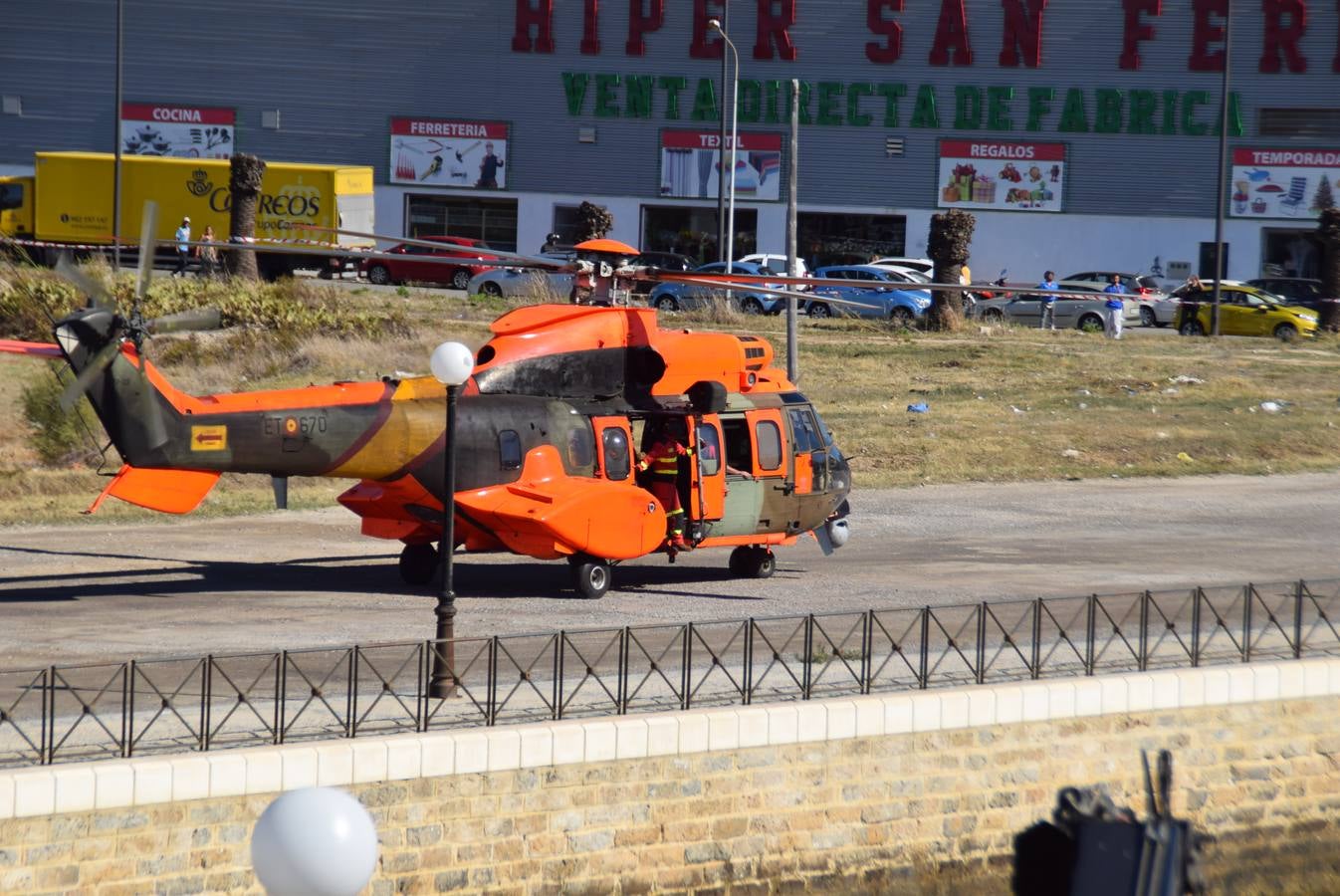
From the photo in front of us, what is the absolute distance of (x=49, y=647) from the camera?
59.8ft

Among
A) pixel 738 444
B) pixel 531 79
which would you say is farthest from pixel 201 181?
pixel 738 444

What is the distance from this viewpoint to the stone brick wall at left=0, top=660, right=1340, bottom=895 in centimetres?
1332

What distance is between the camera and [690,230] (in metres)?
70.9

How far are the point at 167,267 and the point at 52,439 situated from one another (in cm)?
2417

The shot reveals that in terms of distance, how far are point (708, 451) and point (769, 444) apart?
3.48ft

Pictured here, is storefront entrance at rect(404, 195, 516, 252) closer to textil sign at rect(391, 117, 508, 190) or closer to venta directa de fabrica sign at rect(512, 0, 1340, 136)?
textil sign at rect(391, 117, 508, 190)

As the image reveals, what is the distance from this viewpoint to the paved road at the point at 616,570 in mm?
19688

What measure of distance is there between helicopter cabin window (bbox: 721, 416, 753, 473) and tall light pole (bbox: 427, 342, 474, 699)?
7027 millimetres

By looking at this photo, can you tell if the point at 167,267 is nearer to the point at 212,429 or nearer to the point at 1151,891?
the point at 212,429

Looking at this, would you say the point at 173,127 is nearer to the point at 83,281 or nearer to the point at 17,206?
the point at 17,206

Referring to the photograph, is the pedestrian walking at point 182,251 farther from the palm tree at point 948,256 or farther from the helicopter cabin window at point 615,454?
the helicopter cabin window at point 615,454

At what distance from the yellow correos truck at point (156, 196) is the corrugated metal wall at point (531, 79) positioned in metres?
10.6

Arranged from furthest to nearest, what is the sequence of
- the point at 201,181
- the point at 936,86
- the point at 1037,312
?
the point at 936,86
the point at 201,181
the point at 1037,312

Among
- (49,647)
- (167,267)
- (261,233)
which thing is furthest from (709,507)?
(261,233)
